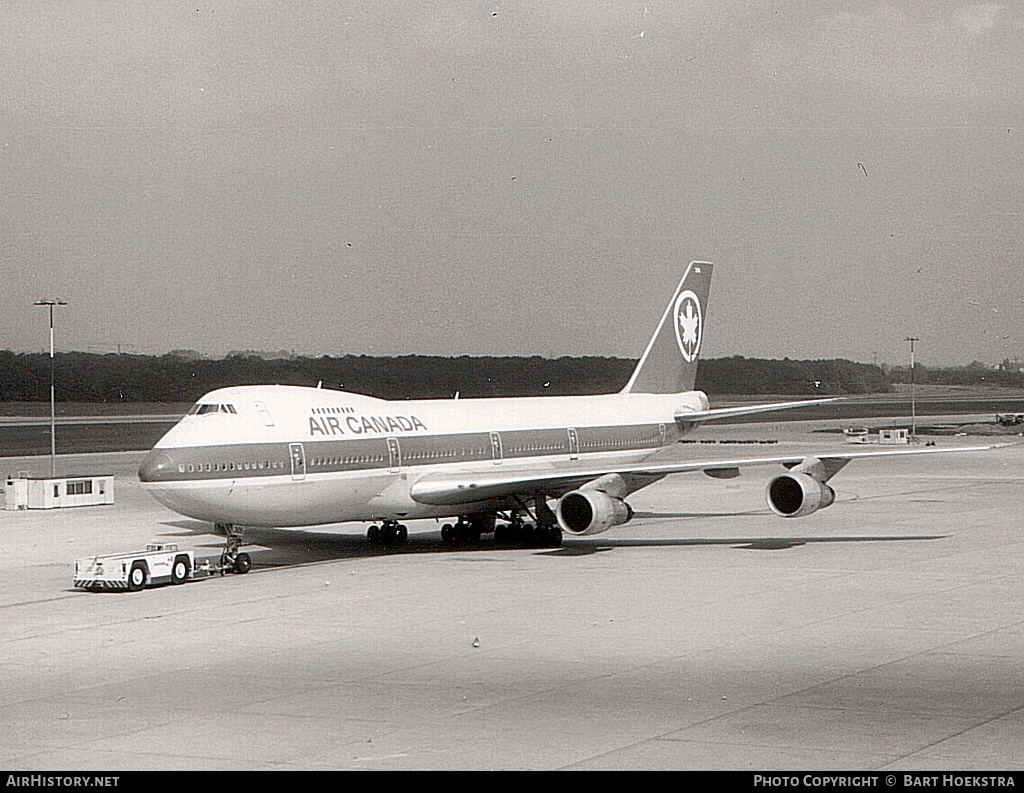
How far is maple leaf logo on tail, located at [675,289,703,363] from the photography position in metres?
44.0

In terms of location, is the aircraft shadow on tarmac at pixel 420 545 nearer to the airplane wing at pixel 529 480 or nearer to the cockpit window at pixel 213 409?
the airplane wing at pixel 529 480

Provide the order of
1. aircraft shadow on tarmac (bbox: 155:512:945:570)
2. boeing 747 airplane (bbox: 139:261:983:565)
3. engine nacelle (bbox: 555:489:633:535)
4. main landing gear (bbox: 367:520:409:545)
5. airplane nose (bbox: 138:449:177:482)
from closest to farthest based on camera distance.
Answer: airplane nose (bbox: 138:449:177:482)
boeing 747 airplane (bbox: 139:261:983:565)
engine nacelle (bbox: 555:489:633:535)
aircraft shadow on tarmac (bbox: 155:512:945:570)
main landing gear (bbox: 367:520:409:545)

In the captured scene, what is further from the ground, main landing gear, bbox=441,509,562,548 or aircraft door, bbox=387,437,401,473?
aircraft door, bbox=387,437,401,473

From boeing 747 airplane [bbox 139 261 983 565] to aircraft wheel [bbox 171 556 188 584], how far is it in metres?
0.97

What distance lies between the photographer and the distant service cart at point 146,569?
2662 cm

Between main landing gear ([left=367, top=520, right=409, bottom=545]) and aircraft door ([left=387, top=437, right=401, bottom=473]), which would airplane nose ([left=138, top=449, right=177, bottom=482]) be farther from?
main landing gear ([left=367, top=520, right=409, bottom=545])

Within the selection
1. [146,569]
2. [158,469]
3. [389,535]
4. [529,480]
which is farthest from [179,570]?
[529,480]

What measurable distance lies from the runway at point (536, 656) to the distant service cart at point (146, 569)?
0.39m

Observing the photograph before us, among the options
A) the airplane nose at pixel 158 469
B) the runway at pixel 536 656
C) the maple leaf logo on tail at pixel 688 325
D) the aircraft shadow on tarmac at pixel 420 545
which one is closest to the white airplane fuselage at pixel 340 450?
the airplane nose at pixel 158 469

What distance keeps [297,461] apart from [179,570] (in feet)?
11.0

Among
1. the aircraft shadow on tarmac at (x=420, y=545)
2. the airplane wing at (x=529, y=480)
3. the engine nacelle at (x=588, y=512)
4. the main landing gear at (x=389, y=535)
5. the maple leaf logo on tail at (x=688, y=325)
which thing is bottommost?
the aircraft shadow on tarmac at (x=420, y=545)

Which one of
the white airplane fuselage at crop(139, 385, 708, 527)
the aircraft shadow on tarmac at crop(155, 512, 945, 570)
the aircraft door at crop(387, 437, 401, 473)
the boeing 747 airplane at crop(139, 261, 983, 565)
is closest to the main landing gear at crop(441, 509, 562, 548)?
the boeing 747 airplane at crop(139, 261, 983, 565)

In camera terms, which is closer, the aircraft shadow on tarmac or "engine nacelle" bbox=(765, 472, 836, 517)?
the aircraft shadow on tarmac
